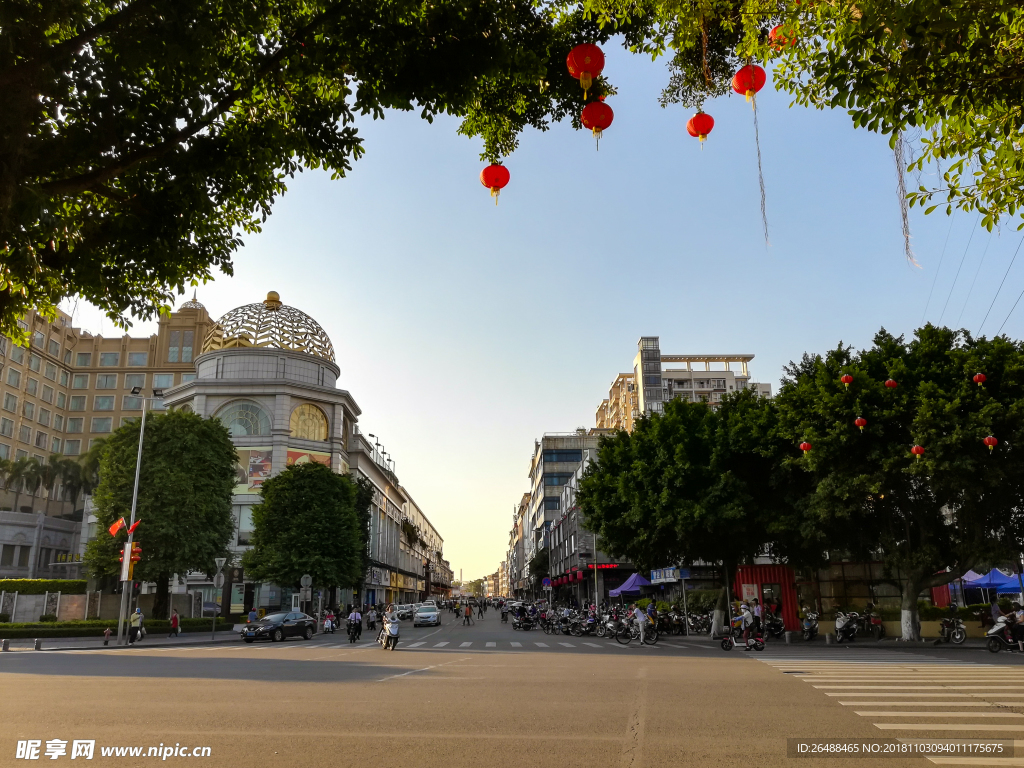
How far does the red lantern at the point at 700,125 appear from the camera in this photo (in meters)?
7.22

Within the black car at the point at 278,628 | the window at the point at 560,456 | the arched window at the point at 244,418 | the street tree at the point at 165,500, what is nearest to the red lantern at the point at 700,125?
the black car at the point at 278,628

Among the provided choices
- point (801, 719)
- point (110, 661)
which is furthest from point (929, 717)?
point (110, 661)

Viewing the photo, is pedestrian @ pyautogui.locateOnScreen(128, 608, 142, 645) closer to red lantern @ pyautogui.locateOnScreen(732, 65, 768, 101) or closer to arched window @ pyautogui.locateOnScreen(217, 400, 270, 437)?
arched window @ pyautogui.locateOnScreen(217, 400, 270, 437)

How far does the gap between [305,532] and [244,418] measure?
58.6ft

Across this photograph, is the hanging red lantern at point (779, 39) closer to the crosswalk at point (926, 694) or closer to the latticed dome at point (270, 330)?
the crosswalk at point (926, 694)

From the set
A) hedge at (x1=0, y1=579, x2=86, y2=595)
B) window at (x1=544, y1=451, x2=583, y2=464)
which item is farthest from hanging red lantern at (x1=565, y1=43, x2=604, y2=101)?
window at (x1=544, y1=451, x2=583, y2=464)

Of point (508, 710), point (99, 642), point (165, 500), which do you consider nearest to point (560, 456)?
point (165, 500)

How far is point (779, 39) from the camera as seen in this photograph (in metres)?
6.50

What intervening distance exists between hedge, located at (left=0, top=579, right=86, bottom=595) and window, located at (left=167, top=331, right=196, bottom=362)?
202 feet

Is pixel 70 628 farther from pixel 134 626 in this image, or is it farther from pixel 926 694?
pixel 926 694

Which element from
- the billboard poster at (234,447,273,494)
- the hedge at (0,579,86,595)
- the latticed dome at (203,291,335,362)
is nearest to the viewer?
the hedge at (0,579,86,595)

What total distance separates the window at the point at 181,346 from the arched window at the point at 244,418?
131ft

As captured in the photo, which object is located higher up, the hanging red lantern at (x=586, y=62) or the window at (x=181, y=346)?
the window at (x=181, y=346)

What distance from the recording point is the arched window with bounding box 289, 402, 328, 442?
61.4m
